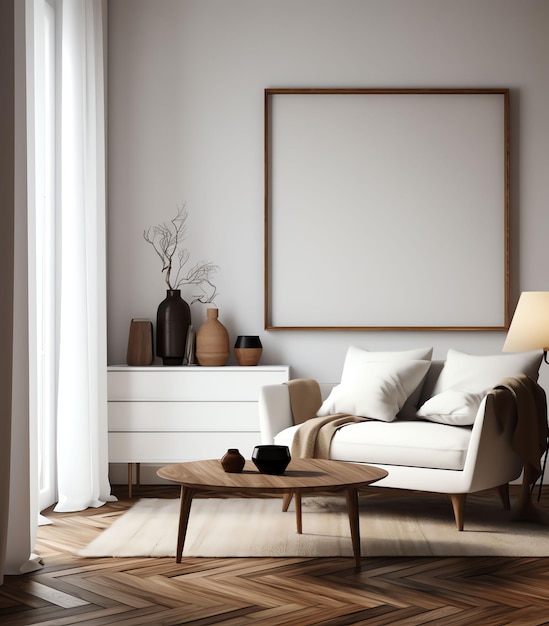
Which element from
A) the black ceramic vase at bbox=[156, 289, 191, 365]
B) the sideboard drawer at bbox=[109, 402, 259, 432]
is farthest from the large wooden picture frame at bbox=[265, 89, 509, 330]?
the sideboard drawer at bbox=[109, 402, 259, 432]

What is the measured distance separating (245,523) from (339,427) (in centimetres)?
65

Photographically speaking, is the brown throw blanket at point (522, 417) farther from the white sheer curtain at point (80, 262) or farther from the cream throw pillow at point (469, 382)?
the white sheer curtain at point (80, 262)

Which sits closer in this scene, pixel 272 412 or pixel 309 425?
pixel 309 425

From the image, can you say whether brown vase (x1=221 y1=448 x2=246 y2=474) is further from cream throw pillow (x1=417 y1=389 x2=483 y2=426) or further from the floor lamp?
the floor lamp

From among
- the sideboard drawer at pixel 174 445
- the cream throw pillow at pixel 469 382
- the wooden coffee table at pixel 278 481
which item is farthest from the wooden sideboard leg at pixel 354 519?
the sideboard drawer at pixel 174 445

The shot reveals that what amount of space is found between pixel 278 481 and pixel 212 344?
6.41ft

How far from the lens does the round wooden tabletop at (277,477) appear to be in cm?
308

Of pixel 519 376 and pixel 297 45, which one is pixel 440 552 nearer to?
pixel 519 376

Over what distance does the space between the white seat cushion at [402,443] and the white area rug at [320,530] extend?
1.04 ft

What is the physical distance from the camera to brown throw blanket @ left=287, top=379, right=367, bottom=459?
13.3ft

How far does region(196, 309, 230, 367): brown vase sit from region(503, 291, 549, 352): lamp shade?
174cm

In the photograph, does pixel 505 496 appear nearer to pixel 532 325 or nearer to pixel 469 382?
pixel 469 382

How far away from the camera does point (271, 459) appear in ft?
10.9

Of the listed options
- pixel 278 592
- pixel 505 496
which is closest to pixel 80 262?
pixel 278 592
